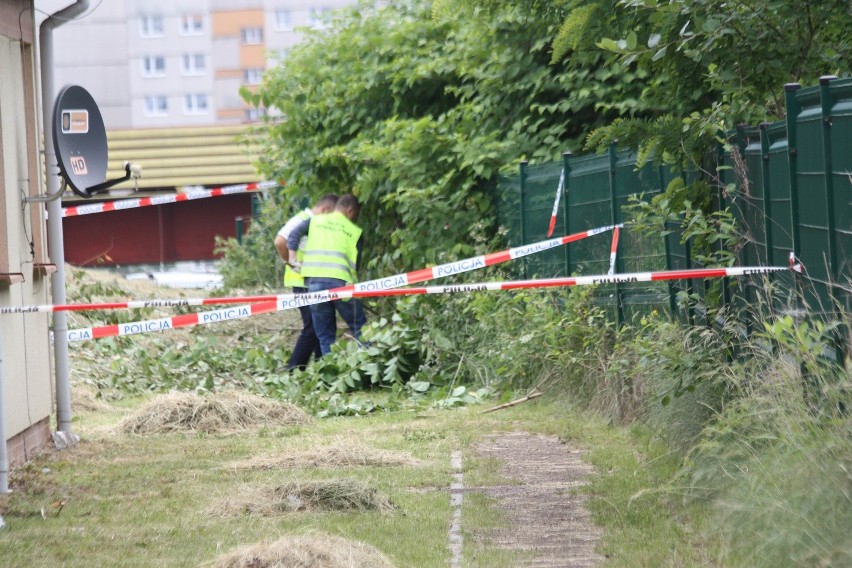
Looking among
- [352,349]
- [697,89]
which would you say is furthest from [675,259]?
[352,349]

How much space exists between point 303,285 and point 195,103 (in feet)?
155

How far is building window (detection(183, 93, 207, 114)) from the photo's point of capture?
5944 centimetres

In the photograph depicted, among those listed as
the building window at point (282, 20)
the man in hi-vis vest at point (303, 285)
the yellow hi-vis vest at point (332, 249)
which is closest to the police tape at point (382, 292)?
the yellow hi-vis vest at point (332, 249)

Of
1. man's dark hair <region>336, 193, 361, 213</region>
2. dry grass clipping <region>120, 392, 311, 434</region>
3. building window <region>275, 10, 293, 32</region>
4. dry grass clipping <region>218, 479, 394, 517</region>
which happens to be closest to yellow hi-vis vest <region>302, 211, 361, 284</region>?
man's dark hair <region>336, 193, 361, 213</region>

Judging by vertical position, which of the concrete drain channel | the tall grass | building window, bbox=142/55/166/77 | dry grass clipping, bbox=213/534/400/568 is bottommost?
the concrete drain channel

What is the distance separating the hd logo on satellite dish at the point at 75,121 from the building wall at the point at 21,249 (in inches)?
15.6

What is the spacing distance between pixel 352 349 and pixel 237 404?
2838 millimetres

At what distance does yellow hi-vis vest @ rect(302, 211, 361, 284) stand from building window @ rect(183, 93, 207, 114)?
155 ft

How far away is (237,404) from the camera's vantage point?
10359 millimetres

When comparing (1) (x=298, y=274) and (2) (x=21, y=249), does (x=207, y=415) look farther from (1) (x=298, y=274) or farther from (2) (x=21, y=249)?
(1) (x=298, y=274)

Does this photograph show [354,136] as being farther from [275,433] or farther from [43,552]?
[43,552]

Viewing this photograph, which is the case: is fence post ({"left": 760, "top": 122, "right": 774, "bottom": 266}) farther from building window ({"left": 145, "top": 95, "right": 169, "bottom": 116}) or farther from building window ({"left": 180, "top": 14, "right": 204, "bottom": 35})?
building window ({"left": 145, "top": 95, "right": 169, "bottom": 116})

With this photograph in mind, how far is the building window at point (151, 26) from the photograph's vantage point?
58594 mm

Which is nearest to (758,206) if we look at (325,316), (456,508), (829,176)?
(829,176)
